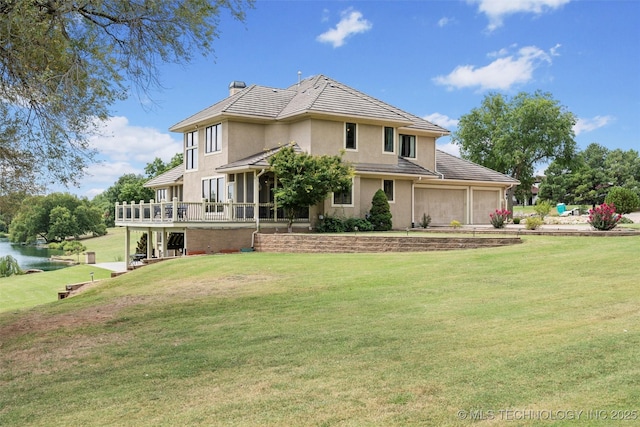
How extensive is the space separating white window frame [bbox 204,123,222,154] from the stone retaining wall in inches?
288

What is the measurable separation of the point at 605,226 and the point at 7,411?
1985 cm

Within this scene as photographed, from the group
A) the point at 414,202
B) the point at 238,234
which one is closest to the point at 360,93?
the point at 414,202

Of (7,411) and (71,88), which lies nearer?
(7,411)

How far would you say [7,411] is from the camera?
21.1ft

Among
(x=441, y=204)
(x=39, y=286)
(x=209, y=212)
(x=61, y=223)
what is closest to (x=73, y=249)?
(x=61, y=223)

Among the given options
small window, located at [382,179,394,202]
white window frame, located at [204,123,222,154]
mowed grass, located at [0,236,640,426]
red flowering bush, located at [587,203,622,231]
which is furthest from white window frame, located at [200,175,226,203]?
red flowering bush, located at [587,203,622,231]

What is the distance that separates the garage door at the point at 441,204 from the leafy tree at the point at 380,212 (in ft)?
13.0

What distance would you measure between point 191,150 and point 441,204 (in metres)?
14.7

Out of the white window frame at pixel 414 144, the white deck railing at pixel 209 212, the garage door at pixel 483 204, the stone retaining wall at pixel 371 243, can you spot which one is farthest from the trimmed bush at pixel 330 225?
the garage door at pixel 483 204

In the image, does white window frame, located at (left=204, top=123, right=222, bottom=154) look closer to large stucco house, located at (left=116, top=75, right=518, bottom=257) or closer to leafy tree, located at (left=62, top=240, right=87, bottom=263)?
large stucco house, located at (left=116, top=75, right=518, bottom=257)

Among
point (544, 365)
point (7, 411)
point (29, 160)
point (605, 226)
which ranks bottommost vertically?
point (7, 411)

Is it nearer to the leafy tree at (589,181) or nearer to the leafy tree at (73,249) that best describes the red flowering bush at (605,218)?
the leafy tree at (589,181)

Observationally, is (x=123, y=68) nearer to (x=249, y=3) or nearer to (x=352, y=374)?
(x=249, y=3)

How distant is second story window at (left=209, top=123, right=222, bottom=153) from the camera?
28891 mm
